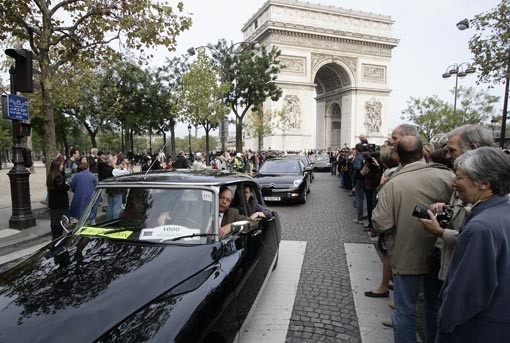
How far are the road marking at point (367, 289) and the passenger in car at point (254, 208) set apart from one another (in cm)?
153

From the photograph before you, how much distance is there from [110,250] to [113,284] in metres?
0.54

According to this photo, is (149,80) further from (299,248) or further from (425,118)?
(425,118)

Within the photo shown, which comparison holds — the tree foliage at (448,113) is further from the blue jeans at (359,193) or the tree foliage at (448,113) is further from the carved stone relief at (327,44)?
the blue jeans at (359,193)

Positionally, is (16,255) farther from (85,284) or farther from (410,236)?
(410,236)

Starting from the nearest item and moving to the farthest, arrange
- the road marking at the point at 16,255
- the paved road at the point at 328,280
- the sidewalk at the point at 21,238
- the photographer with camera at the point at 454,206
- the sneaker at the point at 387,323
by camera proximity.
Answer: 1. the photographer with camera at the point at 454,206
2. the paved road at the point at 328,280
3. the sneaker at the point at 387,323
4. the road marking at the point at 16,255
5. the sidewalk at the point at 21,238

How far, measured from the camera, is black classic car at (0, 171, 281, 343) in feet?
6.10

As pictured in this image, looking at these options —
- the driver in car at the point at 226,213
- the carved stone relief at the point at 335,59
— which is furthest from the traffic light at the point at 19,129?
the carved stone relief at the point at 335,59

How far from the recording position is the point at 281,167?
1238cm

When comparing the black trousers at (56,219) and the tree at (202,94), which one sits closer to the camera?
the black trousers at (56,219)

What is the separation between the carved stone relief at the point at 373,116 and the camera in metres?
44.9

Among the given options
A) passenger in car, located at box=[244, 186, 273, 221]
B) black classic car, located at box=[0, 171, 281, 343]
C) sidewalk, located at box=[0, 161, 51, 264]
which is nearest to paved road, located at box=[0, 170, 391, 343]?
black classic car, located at box=[0, 171, 281, 343]

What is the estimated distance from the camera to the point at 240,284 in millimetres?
2826

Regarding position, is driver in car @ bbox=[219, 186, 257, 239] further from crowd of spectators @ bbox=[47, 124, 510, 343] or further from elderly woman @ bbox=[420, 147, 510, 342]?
elderly woman @ bbox=[420, 147, 510, 342]

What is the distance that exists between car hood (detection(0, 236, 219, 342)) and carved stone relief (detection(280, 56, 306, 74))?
128ft
